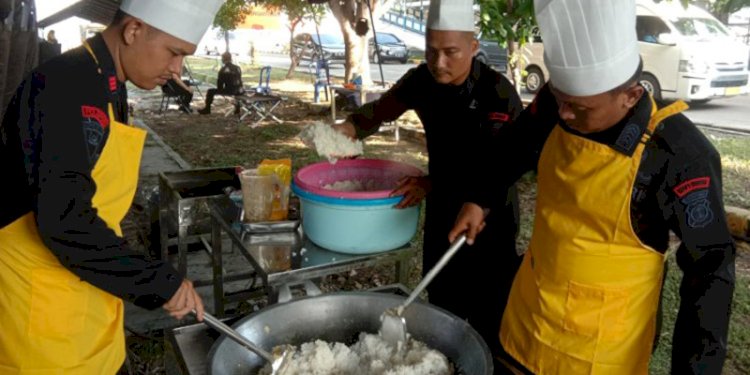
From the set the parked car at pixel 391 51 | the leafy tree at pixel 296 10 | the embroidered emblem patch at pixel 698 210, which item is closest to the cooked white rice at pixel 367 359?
the embroidered emblem patch at pixel 698 210

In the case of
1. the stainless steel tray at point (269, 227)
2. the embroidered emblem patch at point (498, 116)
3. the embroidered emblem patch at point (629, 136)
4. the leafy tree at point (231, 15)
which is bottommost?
the stainless steel tray at point (269, 227)

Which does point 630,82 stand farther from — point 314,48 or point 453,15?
point 314,48

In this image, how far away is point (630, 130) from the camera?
4.60 ft

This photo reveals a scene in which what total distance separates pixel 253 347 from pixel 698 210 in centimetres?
106

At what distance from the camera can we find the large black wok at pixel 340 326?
4.63 ft

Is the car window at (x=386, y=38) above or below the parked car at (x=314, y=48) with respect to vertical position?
above

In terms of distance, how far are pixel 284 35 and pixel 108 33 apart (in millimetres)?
37619

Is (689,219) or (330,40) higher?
(330,40)

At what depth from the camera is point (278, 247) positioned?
83.7 inches

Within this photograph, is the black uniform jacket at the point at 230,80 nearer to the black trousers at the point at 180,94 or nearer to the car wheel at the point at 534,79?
the black trousers at the point at 180,94

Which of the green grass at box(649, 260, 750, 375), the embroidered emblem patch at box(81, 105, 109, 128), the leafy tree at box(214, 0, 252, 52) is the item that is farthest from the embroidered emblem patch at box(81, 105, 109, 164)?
the leafy tree at box(214, 0, 252, 52)

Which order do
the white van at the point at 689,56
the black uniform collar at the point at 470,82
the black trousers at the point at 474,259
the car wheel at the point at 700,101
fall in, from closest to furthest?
1. the black uniform collar at the point at 470,82
2. the black trousers at the point at 474,259
3. the white van at the point at 689,56
4. the car wheel at the point at 700,101

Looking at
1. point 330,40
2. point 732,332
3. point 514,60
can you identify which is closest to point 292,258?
point 732,332

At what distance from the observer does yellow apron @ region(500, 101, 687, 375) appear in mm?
1439
